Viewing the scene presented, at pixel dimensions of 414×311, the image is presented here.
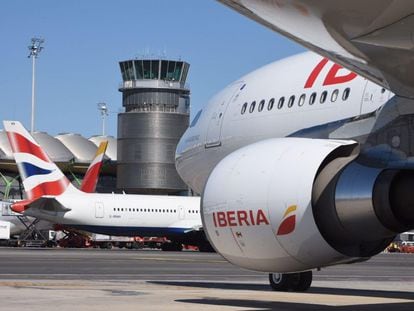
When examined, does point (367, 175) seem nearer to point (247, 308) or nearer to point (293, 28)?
point (293, 28)

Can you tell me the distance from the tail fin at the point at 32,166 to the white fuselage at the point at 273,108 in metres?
39.8

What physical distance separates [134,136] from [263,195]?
9344cm

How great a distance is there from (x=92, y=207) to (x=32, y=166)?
519cm

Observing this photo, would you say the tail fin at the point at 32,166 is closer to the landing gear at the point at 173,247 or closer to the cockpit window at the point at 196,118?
the landing gear at the point at 173,247

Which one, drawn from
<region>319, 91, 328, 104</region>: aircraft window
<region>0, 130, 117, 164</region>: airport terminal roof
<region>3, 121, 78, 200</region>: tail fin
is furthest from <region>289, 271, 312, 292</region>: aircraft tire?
<region>0, 130, 117, 164</region>: airport terminal roof

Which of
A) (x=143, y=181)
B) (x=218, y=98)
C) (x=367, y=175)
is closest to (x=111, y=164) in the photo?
(x=143, y=181)

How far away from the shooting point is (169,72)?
10819cm

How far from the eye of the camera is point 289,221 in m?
8.88

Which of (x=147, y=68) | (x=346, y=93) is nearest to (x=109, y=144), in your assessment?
(x=147, y=68)

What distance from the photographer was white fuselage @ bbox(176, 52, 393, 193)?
37.4 feet

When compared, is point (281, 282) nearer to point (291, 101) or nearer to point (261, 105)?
point (261, 105)

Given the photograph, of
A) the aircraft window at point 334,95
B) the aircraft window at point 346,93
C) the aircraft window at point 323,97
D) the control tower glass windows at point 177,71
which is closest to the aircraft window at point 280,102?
the aircraft window at point 323,97

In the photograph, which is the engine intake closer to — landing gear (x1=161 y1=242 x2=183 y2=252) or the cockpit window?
the cockpit window

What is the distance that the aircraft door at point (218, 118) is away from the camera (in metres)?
14.3
